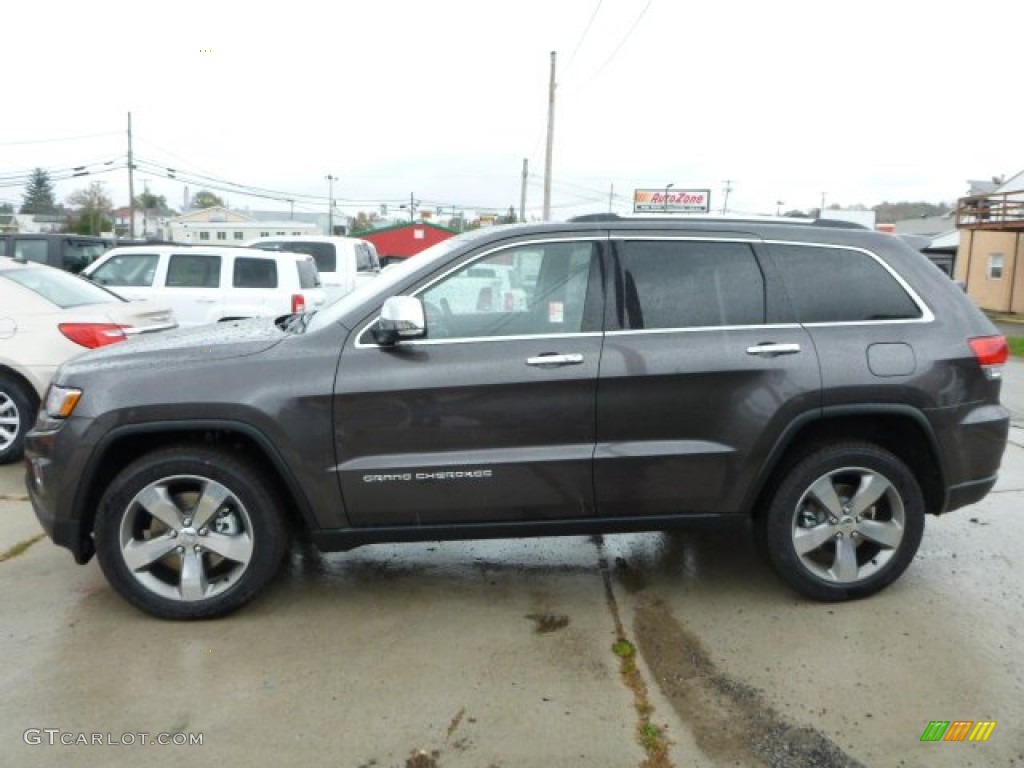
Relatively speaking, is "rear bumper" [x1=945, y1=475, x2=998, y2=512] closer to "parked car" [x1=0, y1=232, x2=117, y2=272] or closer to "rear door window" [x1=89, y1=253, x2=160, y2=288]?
"rear door window" [x1=89, y1=253, x2=160, y2=288]

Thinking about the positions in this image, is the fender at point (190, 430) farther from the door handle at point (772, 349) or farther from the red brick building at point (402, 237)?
the red brick building at point (402, 237)

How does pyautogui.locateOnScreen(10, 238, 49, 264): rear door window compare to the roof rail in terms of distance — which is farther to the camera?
pyautogui.locateOnScreen(10, 238, 49, 264): rear door window

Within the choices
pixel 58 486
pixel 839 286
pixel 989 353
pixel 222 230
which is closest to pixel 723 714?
pixel 839 286

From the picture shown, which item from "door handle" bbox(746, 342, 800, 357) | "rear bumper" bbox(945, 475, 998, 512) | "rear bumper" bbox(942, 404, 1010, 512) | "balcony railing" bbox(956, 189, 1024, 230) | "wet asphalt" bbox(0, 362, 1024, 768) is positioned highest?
"balcony railing" bbox(956, 189, 1024, 230)

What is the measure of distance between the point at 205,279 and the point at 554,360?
8.61m

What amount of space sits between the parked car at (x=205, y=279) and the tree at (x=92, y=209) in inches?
2771

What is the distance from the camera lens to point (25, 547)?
4875mm

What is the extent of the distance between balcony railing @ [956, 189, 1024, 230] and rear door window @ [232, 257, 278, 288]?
23.9 metres

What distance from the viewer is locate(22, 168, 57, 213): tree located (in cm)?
10919

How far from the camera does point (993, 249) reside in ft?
105

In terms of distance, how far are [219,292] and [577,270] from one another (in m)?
8.24

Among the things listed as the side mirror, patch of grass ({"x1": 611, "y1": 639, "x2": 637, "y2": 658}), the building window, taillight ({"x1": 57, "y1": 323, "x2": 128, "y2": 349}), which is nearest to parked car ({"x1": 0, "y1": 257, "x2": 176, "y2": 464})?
taillight ({"x1": 57, "y1": 323, "x2": 128, "y2": 349})


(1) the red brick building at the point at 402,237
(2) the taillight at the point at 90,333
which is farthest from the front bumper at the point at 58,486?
(1) the red brick building at the point at 402,237

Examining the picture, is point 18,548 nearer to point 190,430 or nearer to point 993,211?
point 190,430
